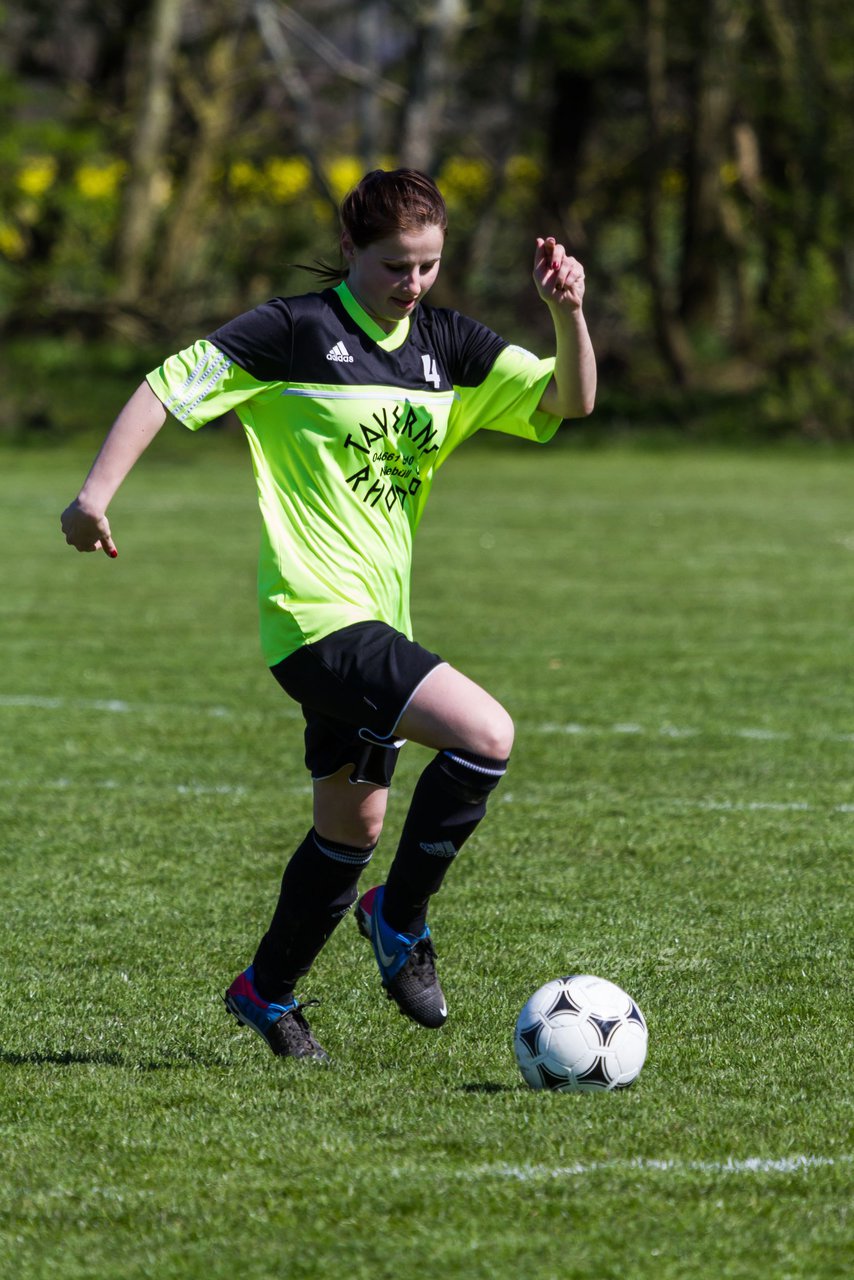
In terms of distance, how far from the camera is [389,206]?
12.8 feet

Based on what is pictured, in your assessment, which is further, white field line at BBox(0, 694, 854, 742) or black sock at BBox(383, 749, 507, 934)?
white field line at BBox(0, 694, 854, 742)

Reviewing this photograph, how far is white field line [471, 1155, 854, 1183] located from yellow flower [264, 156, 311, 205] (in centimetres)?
2690

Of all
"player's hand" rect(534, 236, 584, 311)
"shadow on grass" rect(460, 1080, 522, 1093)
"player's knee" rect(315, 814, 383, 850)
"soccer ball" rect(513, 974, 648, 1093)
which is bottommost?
"shadow on grass" rect(460, 1080, 522, 1093)

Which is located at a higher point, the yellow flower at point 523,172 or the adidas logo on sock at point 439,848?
the yellow flower at point 523,172

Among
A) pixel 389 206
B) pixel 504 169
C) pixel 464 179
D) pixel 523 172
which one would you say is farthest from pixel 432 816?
pixel 464 179

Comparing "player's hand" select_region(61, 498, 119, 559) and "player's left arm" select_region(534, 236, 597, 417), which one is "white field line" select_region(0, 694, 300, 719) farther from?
"player's hand" select_region(61, 498, 119, 559)

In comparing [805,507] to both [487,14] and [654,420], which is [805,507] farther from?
[487,14]

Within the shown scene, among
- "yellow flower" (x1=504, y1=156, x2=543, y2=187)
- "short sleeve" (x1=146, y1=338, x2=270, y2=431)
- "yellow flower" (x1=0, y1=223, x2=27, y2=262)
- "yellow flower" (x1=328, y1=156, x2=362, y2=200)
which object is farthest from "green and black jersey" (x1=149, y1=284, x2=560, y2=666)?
"yellow flower" (x1=328, y1=156, x2=362, y2=200)

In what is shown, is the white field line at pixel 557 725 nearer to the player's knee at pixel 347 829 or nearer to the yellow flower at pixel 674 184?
the player's knee at pixel 347 829

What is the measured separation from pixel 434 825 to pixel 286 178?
93.1ft

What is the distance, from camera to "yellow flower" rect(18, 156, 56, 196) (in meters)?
26.2

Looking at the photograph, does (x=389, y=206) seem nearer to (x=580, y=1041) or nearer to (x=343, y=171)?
(x=580, y=1041)

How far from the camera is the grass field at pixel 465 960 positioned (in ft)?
9.95

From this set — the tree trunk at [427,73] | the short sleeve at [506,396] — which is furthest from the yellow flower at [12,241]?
the short sleeve at [506,396]
